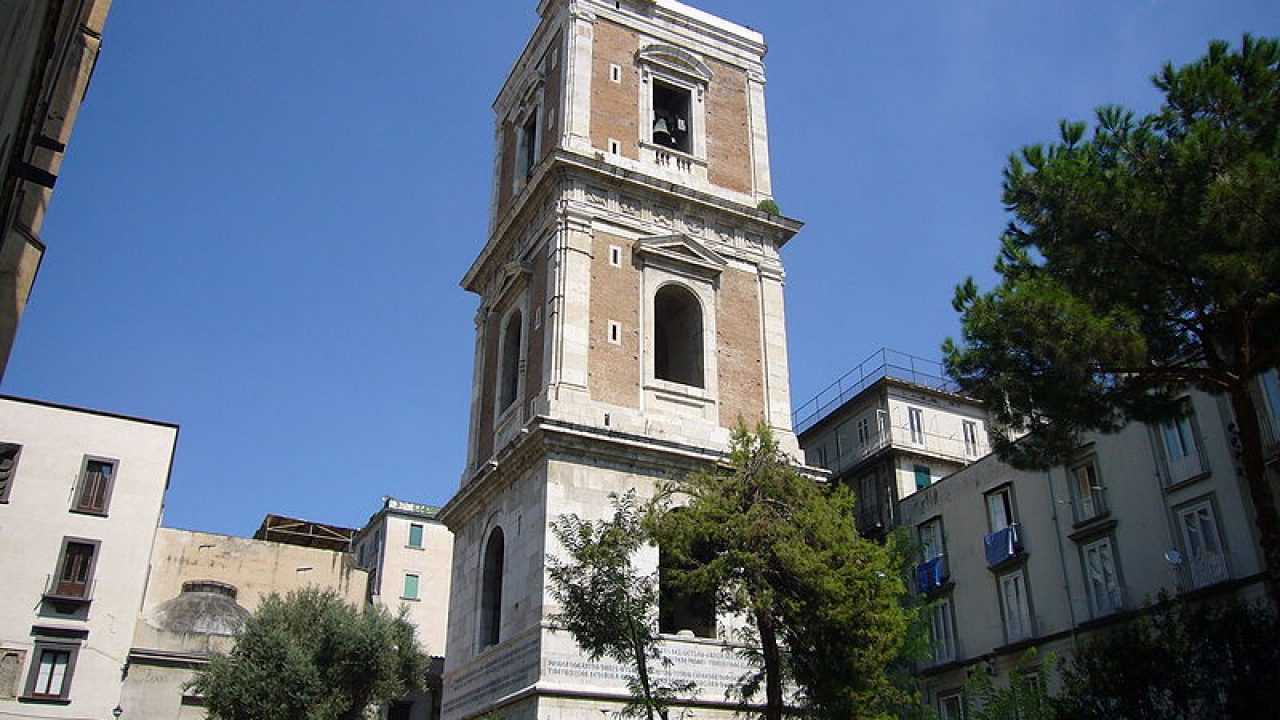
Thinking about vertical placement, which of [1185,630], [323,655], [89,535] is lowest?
[1185,630]

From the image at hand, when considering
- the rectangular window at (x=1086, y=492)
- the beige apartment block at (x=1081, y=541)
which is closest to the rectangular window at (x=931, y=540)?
the beige apartment block at (x=1081, y=541)

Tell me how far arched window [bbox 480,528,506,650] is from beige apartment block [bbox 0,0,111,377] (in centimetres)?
1543

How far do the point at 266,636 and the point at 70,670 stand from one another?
7.44m

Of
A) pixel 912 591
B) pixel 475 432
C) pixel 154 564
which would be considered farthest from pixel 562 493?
pixel 154 564

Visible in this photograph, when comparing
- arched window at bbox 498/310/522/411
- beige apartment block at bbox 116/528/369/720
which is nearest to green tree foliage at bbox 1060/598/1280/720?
arched window at bbox 498/310/522/411

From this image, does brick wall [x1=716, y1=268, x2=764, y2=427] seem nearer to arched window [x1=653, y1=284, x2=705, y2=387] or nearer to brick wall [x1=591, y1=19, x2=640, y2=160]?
arched window [x1=653, y1=284, x2=705, y2=387]

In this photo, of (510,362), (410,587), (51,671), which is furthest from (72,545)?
(510,362)

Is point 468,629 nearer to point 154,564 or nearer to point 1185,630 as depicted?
point 1185,630

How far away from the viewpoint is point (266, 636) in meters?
31.5

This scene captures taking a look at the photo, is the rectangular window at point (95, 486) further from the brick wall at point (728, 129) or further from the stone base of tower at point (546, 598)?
the brick wall at point (728, 129)

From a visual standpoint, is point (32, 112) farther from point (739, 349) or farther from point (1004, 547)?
point (1004, 547)

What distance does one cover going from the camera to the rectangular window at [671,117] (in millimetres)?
29800

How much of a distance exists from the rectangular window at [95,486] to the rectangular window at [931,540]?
25.5m

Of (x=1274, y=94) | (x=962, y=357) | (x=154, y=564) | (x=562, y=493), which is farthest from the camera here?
(x=154, y=564)
